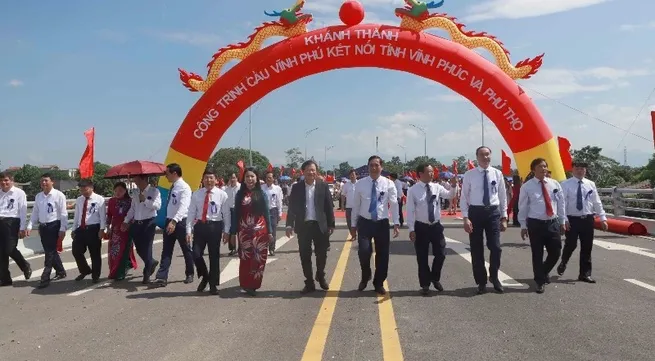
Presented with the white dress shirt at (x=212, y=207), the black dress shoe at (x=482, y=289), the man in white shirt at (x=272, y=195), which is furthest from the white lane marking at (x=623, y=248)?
the white dress shirt at (x=212, y=207)

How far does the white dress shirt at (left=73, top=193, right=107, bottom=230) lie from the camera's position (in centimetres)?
864

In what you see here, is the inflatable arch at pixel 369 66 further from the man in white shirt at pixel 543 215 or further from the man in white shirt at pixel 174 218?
the man in white shirt at pixel 543 215

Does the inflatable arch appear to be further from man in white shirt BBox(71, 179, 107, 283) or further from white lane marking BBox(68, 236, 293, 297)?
man in white shirt BBox(71, 179, 107, 283)

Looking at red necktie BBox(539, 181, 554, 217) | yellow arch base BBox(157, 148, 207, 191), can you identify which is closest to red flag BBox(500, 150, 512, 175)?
yellow arch base BBox(157, 148, 207, 191)

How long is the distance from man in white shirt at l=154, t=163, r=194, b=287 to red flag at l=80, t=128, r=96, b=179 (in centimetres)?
682

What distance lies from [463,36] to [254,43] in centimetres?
613

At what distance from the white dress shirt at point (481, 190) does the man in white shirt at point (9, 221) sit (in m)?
6.70

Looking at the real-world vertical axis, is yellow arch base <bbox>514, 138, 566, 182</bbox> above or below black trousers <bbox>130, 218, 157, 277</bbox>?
above

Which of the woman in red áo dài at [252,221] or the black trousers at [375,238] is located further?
the woman in red áo dài at [252,221]

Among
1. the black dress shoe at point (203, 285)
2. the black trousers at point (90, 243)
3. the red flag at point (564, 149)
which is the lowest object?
the black dress shoe at point (203, 285)

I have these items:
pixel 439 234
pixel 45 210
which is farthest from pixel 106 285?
pixel 439 234

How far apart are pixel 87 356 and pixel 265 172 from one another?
26.0ft

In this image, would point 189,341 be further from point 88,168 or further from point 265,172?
point 88,168

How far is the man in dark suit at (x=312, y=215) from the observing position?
7547mm
